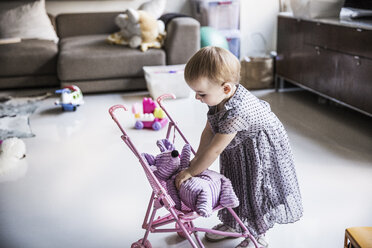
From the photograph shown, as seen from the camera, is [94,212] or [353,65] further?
[353,65]

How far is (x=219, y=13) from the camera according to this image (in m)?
4.93

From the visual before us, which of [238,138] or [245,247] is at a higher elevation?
[238,138]

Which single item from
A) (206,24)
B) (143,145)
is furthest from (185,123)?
(206,24)

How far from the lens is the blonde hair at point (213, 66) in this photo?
4.80ft

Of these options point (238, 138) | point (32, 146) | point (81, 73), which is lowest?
point (32, 146)

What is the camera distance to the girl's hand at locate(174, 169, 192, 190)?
60.4 inches

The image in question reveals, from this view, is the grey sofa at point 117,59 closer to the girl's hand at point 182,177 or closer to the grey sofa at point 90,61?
the grey sofa at point 90,61

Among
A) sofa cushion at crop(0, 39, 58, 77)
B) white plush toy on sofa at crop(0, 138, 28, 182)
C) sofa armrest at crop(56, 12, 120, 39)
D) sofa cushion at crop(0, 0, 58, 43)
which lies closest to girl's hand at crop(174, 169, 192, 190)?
white plush toy on sofa at crop(0, 138, 28, 182)

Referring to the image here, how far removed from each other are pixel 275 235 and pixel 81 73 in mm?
2843

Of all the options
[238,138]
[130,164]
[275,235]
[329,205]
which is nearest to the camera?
[238,138]

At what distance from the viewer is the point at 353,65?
10.2 ft

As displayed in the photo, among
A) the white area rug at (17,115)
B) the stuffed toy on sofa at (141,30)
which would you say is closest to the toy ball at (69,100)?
the white area rug at (17,115)

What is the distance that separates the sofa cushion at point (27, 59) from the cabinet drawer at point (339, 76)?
2471 millimetres

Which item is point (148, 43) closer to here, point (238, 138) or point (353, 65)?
point (353, 65)
